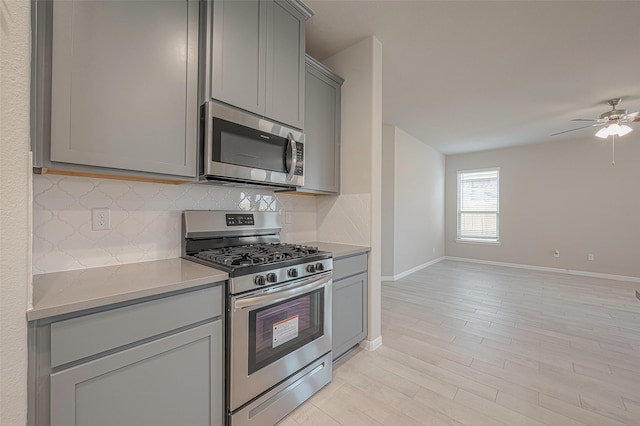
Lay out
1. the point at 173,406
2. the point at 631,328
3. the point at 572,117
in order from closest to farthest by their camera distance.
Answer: the point at 173,406 < the point at 631,328 < the point at 572,117

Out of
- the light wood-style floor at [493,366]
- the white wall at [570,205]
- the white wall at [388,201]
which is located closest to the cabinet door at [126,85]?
the light wood-style floor at [493,366]

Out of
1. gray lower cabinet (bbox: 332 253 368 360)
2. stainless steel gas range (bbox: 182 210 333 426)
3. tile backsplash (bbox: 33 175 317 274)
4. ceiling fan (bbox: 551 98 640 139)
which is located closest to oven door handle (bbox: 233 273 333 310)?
stainless steel gas range (bbox: 182 210 333 426)

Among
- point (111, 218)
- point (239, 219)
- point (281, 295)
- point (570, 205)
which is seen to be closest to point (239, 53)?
point (239, 219)

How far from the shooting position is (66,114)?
3.58 ft

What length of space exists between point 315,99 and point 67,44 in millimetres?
1625

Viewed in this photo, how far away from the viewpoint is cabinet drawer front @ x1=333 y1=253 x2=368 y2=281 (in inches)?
79.8

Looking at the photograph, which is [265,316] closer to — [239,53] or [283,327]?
[283,327]

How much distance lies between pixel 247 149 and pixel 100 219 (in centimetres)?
90

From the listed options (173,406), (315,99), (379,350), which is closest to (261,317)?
(173,406)

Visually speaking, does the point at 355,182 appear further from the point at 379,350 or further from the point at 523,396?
the point at 523,396

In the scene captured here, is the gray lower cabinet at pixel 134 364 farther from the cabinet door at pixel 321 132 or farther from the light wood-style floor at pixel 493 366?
the cabinet door at pixel 321 132

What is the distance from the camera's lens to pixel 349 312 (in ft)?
7.14

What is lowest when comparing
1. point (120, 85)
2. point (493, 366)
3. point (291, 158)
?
point (493, 366)

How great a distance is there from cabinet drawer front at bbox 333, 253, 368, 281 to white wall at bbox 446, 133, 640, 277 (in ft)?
18.2
